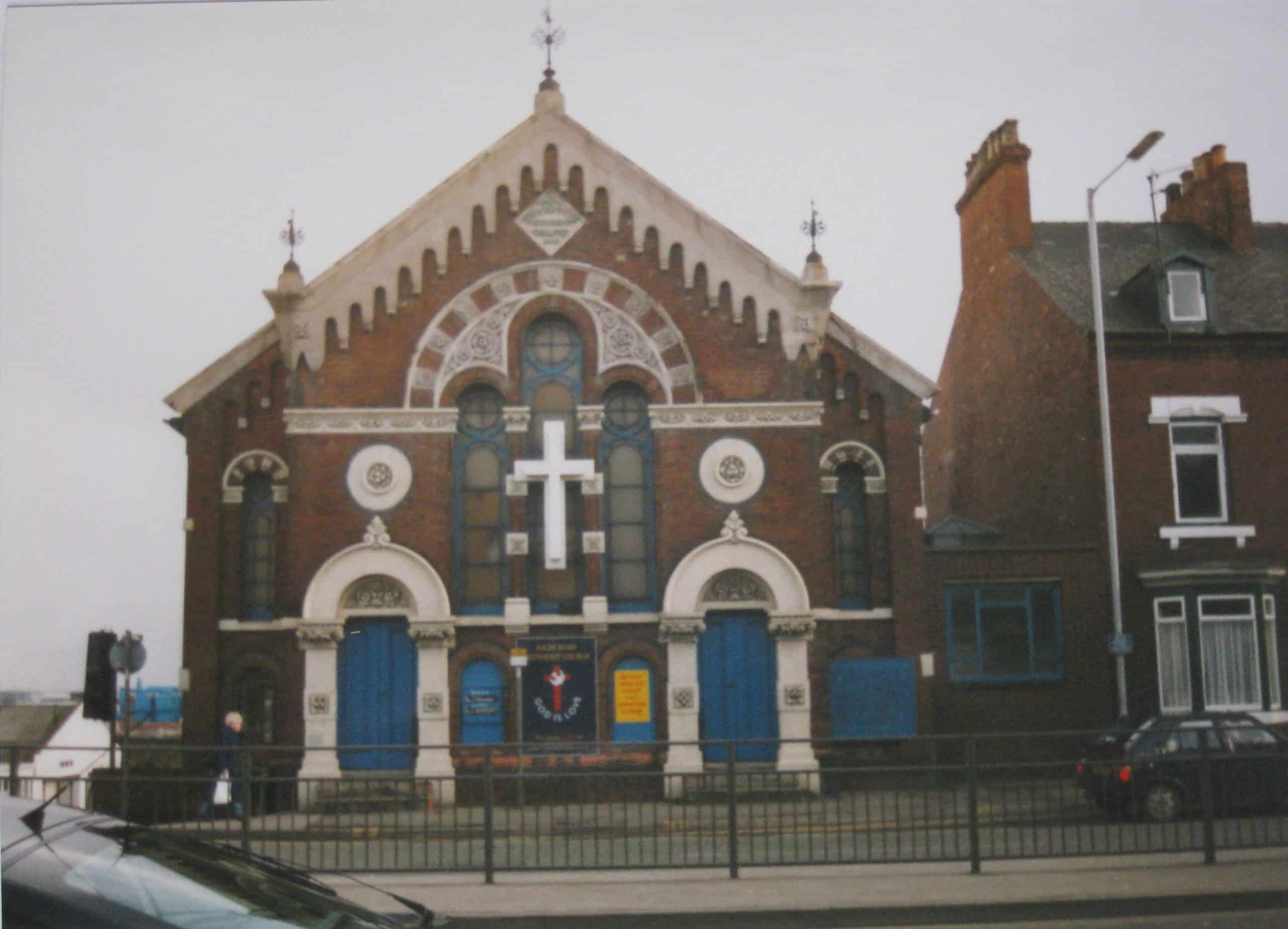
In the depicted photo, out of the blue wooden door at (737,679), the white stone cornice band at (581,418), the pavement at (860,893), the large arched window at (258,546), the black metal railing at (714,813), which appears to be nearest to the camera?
the pavement at (860,893)

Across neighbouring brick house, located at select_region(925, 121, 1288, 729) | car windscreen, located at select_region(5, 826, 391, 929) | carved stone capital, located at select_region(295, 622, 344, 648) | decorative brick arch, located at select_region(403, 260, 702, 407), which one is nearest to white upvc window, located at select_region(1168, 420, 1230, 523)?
neighbouring brick house, located at select_region(925, 121, 1288, 729)

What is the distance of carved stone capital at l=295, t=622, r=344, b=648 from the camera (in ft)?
74.7

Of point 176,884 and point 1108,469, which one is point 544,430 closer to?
point 1108,469

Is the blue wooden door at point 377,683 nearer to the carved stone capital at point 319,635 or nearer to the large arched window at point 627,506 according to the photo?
the carved stone capital at point 319,635

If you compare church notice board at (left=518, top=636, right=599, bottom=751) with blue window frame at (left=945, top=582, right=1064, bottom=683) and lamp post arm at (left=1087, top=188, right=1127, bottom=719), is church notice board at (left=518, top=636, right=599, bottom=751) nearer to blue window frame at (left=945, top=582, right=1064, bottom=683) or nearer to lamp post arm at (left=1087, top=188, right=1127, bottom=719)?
blue window frame at (left=945, top=582, right=1064, bottom=683)

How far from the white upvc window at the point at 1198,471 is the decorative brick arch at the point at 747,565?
6.69 meters

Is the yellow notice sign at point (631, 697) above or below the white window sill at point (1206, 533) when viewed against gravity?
below

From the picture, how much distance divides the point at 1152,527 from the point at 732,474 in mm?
7216

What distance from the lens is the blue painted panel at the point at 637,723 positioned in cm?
2275

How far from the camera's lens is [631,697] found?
23.0 m

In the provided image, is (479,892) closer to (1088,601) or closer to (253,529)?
(253,529)

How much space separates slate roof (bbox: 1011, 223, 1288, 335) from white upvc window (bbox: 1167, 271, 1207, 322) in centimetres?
25

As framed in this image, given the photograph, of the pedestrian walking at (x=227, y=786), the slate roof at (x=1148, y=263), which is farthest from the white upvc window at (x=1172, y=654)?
the pedestrian walking at (x=227, y=786)

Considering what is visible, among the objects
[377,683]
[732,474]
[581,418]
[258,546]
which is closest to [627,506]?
[581,418]
